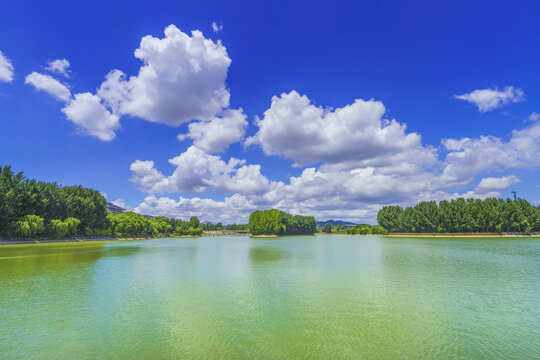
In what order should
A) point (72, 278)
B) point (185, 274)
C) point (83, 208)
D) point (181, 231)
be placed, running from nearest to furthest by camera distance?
point (72, 278), point (185, 274), point (83, 208), point (181, 231)

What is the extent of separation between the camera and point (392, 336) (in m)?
10.8

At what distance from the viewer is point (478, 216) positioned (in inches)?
4382

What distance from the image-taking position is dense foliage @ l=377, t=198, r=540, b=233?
109 m

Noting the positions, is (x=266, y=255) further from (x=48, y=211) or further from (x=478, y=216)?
(x=478, y=216)

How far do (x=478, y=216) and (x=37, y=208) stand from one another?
156 meters

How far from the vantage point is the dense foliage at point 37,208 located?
218 ft

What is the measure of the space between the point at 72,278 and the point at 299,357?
22.9 m

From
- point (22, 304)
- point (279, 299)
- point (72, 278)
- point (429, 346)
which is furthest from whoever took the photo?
point (72, 278)

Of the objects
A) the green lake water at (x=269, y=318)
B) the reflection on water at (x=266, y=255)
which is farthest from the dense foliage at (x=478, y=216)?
the green lake water at (x=269, y=318)

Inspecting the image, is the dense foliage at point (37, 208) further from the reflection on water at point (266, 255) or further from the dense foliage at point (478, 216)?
the dense foliage at point (478, 216)

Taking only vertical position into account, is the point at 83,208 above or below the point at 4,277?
above

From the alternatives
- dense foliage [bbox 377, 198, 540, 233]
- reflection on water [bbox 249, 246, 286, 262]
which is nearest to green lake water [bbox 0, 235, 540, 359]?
reflection on water [bbox 249, 246, 286, 262]

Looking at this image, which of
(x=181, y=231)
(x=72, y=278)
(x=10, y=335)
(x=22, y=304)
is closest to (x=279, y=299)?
(x=10, y=335)

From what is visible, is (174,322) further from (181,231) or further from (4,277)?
(181,231)
